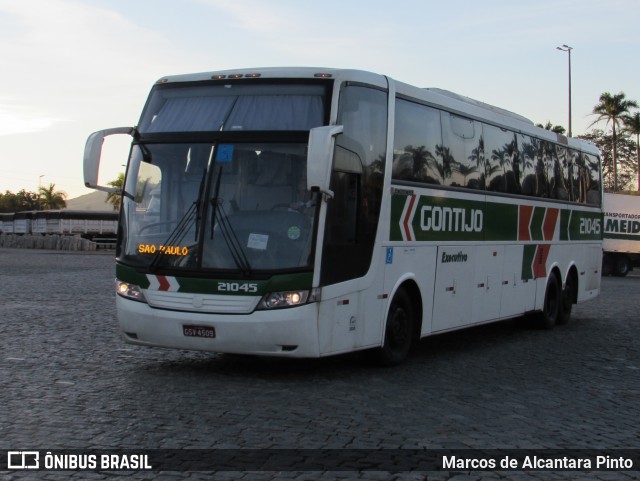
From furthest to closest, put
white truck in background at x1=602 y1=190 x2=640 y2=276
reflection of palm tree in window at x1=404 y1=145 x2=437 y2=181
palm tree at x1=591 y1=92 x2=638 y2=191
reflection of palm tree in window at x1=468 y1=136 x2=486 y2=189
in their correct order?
palm tree at x1=591 y1=92 x2=638 y2=191, white truck in background at x1=602 y1=190 x2=640 y2=276, reflection of palm tree in window at x1=468 y1=136 x2=486 y2=189, reflection of palm tree in window at x1=404 y1=145 x2=437 y2=181

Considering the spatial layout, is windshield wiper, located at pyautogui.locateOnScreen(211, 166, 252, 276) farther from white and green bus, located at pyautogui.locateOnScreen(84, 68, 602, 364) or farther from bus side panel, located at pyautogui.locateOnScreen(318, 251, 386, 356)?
bus side panel, located at pyautogui.locateOnScreen(318, 251, 386, 356)

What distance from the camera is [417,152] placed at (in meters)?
11.8

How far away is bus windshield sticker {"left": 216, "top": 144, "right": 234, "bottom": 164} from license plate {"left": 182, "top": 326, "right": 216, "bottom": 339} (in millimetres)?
1689

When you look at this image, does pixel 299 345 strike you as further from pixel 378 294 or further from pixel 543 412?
pixel 543 412

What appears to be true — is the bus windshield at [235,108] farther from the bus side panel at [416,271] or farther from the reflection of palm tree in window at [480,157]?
the reflection of palm tree in window at [480,157]

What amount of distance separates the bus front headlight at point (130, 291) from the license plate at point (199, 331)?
0.64 metres

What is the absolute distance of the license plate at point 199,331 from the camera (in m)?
9.76

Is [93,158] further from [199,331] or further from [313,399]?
[313,399]

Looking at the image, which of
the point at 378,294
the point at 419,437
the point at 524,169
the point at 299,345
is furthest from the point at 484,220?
the point at 419,437

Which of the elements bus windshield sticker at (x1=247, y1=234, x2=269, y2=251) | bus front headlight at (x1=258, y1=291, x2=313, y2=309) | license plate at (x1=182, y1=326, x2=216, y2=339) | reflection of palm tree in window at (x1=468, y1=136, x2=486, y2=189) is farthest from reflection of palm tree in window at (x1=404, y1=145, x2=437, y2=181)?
license plate at (x1=182, y1=326, x2=216, y2=339)

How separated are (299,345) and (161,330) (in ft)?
4.75

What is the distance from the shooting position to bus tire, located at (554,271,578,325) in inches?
705

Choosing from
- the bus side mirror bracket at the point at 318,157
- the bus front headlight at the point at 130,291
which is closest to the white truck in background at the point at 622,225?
the bus front headlight at the point at 130,291

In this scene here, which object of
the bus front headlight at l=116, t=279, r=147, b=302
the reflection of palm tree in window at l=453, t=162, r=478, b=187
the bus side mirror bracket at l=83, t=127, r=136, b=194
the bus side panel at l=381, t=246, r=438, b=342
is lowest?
the bus front headlight at l=116, t=279, r=147, b=302
